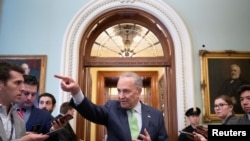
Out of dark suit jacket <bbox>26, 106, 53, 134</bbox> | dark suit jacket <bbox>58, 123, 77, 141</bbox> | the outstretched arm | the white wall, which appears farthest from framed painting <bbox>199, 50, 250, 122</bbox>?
the outstretched arm

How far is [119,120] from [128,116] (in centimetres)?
10

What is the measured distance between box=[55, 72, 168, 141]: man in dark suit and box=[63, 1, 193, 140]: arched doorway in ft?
8.15

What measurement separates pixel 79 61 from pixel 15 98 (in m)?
3.13

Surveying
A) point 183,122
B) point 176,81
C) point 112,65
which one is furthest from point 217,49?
point 112,65

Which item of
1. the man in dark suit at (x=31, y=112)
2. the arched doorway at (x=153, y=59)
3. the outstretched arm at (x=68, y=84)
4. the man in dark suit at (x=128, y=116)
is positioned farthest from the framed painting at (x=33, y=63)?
the outstretched arm at (x=68, y=84)

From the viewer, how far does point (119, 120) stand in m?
2.30

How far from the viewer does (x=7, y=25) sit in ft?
17.3

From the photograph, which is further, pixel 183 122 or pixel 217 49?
pixel 217 49

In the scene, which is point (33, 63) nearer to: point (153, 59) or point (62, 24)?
point (62, 24)

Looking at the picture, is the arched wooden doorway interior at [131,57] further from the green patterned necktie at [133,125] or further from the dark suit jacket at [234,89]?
the green patterned necktie at [133,125]

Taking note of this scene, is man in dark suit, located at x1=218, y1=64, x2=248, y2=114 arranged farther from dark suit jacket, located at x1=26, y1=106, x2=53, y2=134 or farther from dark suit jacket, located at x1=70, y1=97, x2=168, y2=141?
dark suit jacket, located at x1=26, y1=106, x2=53, y2=134

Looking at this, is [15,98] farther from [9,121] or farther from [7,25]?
[7,25]

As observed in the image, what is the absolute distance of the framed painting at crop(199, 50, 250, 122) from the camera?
482 centimetres

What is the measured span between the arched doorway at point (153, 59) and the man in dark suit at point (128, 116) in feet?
8.15
